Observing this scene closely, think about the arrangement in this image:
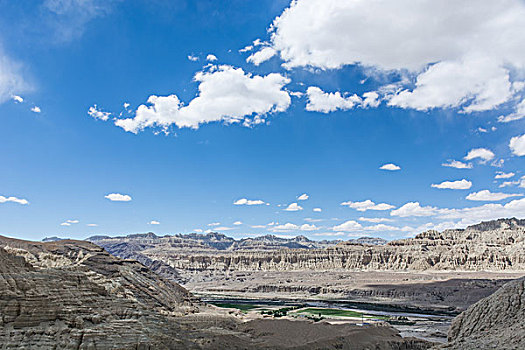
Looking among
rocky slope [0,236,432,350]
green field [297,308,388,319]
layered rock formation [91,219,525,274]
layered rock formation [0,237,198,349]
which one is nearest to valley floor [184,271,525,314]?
layered rock formation [91,219,525,274]

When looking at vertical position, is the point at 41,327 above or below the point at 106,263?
below

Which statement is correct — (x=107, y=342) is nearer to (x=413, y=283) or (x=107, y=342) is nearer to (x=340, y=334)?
(x=340, y=334)

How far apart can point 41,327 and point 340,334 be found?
27300 mm

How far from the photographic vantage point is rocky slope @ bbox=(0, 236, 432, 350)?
28984 millimetres

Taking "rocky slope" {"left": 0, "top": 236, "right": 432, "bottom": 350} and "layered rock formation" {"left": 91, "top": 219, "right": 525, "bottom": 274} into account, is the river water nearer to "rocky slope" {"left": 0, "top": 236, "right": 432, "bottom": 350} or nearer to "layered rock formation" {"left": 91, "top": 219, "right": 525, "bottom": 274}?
"rocky slope" {"left": 0, "top": 236, "right": 432, "bottom": 350}

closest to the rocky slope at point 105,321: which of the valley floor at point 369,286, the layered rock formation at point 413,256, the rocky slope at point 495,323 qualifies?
the rocky slope at point 495,323

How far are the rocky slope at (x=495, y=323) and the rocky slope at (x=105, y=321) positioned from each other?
14339 mm

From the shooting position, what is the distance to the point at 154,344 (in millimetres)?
31438

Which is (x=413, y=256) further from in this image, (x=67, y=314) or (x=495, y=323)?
(x=67, y=314)

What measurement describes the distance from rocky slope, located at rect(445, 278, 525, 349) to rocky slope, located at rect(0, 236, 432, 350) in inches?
565

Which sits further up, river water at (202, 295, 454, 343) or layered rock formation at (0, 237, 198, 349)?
layered rock formation at (0, 237, 198, 349)

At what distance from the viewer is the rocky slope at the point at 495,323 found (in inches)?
820

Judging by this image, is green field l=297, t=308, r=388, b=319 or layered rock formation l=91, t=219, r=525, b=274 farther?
layered rock formation l=91, t=219, r=525, b=274

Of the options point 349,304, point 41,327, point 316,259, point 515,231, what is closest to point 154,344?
point 41,327
